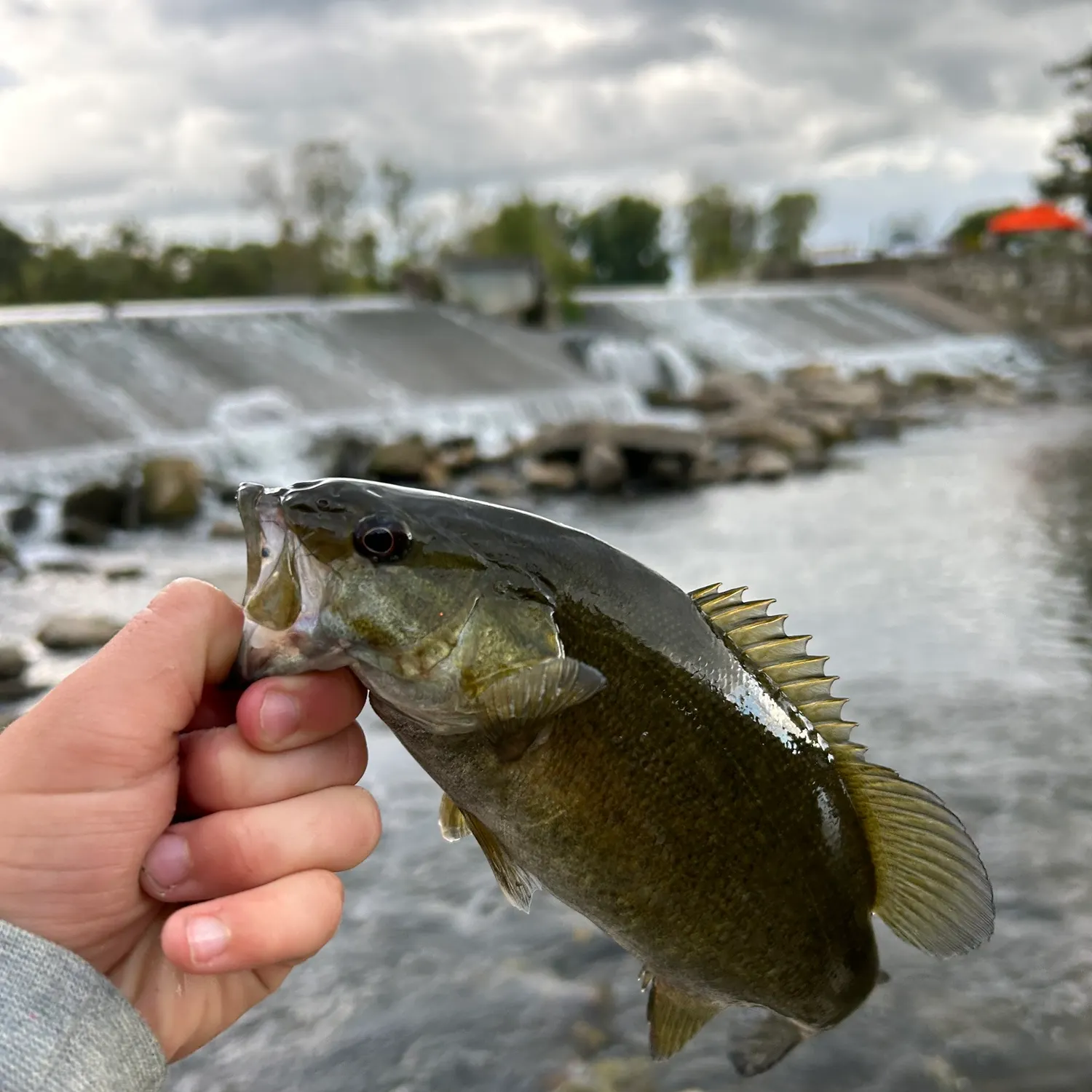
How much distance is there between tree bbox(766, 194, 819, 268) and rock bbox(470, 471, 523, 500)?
77.5 m

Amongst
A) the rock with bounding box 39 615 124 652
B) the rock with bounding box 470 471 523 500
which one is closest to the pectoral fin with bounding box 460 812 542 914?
the rock with bounding box 39 615 124 652

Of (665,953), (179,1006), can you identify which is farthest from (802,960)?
(179,1006)

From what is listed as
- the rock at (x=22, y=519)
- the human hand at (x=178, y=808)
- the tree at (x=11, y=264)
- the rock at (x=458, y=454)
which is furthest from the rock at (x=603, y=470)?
the tree at (x=11, y=264)

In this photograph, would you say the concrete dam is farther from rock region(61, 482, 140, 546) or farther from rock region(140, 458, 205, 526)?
rock region(140, 458, 205, 526)

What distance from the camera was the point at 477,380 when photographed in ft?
82.4

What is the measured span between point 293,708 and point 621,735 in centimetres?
55

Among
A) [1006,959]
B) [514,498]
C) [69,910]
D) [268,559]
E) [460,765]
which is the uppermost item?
[268,559]

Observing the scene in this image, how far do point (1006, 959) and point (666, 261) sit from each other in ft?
248

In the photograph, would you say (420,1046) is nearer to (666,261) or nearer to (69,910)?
(69,910)

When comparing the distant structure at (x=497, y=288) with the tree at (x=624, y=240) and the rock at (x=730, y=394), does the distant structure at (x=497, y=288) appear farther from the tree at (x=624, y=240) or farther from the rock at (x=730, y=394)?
Answer: the tree at (x=624, y=240)

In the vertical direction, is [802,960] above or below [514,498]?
above

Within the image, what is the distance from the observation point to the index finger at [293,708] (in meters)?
1.75

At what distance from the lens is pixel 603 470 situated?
1703 centimetres

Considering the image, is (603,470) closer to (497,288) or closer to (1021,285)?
(497,288)
